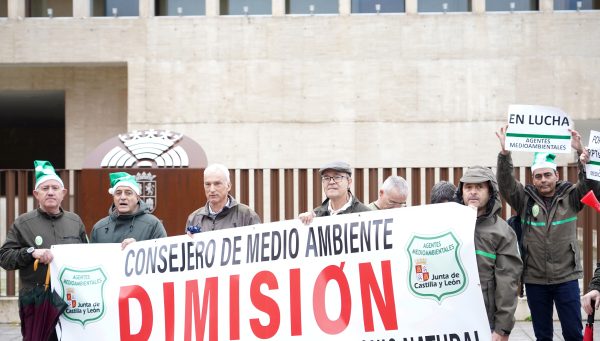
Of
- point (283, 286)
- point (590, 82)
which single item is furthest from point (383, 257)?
point (590, 82)

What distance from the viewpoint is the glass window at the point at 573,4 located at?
57.2 ft

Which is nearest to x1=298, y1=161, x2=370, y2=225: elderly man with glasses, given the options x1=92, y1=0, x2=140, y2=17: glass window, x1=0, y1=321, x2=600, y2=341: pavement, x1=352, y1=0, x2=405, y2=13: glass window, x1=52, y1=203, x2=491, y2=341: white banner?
x1=52, y1=203, x2=491, y2=341: white banner

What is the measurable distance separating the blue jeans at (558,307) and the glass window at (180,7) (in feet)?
42.6

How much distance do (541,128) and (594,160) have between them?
0.53 meters

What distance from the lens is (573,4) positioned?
17.4m

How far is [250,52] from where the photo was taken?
1712 cm

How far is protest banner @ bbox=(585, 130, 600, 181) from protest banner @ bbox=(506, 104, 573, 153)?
238 millimetres

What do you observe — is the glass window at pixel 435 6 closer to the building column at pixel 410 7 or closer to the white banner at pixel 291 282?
the building column at pixel 410 7

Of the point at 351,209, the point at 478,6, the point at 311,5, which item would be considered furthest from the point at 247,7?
the point at 351,209

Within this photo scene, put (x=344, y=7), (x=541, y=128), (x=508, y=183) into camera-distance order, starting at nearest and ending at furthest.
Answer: (x=508, y=183) < (x=541, y=128) < (x=344, y=7)

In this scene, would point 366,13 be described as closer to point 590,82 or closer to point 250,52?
point 250,52

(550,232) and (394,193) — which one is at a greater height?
(394,193)

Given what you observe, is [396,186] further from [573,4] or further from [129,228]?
[573,4]

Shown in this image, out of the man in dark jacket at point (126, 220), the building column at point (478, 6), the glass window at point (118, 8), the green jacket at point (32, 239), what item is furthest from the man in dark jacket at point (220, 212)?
the glass window at point (118, 8)
